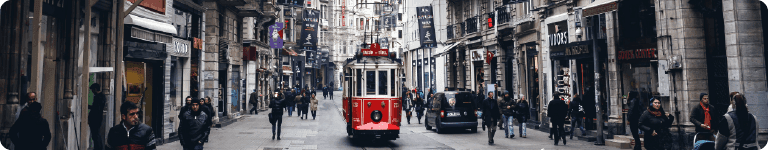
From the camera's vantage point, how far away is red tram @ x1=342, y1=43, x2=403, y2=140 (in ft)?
44.8

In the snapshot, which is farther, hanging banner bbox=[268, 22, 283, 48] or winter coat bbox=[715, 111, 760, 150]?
hanging banner bbox=[268, 22, 283, 48]

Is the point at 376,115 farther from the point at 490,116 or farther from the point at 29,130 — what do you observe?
the point at 29,130

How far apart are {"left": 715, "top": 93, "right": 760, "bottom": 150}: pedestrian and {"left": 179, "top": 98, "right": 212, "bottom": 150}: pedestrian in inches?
344

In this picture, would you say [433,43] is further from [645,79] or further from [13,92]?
[13,92]

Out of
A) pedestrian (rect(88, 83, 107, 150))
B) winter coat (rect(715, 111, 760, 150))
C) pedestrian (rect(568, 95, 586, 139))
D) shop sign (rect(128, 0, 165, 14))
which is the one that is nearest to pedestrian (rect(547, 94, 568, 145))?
pedestrian (rect(568, 95, 586, 139))

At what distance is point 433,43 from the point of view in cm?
3519

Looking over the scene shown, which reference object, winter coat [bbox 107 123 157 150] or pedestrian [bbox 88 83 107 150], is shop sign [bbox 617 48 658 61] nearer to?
winter coat [bbox 107 123 157 150]

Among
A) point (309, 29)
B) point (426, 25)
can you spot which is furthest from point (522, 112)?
point (309, 29)

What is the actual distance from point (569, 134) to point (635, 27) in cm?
388

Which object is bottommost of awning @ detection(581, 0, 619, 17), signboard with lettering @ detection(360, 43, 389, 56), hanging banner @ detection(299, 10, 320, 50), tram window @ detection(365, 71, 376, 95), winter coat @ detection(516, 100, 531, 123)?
winter coat @ detection(516, 100, 531, 123)

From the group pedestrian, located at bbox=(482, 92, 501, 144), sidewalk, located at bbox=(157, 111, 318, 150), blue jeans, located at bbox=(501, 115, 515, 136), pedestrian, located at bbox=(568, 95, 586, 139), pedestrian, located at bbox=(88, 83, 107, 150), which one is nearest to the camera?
pedestrian, located at bbox=(88, 83, 107, 150)

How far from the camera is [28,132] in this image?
7676mm

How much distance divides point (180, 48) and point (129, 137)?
Result: 430 inches

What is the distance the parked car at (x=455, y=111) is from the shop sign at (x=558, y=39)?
3.47 metres
